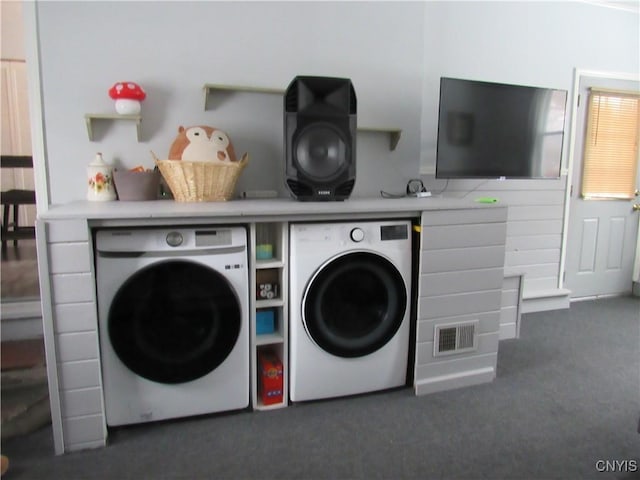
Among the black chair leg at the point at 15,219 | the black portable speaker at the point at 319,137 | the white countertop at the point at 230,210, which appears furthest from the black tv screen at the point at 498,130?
the black chair leg at the point at 15,219

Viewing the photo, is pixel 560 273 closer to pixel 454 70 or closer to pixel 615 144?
pixel 615 144

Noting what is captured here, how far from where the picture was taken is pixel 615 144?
10.8 feet

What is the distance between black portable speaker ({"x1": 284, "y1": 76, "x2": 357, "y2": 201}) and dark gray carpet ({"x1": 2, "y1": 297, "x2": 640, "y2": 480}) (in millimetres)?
1012

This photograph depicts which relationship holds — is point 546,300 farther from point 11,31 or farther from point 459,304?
point 11,31

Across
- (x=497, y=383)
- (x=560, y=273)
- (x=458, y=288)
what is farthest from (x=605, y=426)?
(x=560, y=273)

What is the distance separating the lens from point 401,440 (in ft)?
5.41

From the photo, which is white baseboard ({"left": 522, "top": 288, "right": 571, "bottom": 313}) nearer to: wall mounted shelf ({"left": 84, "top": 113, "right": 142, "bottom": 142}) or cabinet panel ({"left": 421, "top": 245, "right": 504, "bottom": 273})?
cabinet panel ({"left": 421, "top": 245, "right": 504, "bottom": 273})

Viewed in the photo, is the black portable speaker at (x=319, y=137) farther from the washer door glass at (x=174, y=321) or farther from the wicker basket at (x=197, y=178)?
the washer door glass at (x=174, y=321)

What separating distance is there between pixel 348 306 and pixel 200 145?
1035mm

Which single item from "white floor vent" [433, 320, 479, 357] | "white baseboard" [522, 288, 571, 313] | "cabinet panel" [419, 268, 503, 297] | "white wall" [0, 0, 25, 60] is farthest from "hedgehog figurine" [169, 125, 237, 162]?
"white baseboard" [522, 288, 571, 313]

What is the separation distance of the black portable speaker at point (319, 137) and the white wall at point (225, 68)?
370mm

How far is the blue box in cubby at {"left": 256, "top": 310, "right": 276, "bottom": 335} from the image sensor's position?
1.87 metres

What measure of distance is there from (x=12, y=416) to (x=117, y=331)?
1.91 feet

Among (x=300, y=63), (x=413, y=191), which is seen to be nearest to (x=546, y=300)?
(x=413, y=191)
